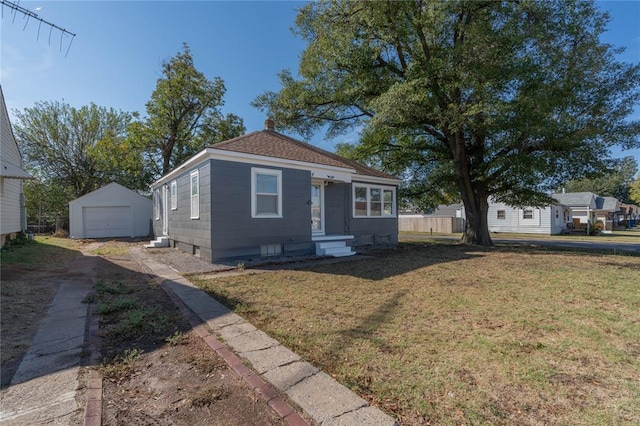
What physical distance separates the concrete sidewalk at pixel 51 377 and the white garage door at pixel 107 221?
1817 centimetres

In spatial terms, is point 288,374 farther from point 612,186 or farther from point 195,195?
point 612,186

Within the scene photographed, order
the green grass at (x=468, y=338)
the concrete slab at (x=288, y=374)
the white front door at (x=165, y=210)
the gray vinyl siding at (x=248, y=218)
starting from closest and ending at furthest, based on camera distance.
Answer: the green grass at (x=468, y=338) < the concrete slab at (x=288, y=374) < the gray vinyl siding at (x=248, y=218) < the white front door at (x=165, y=210)

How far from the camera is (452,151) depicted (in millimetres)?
13812

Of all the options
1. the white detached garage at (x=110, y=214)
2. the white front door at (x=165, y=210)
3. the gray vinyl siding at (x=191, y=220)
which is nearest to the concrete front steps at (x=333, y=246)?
the gray vinyl siding at (x=191, y=220)

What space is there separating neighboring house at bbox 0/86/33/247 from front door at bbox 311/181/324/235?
10.6m

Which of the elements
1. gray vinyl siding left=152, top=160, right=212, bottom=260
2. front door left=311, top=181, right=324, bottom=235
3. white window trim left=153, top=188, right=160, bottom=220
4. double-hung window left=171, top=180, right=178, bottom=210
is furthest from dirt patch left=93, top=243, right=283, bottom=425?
white window trim left=153, top=188, right=160, bottom=220

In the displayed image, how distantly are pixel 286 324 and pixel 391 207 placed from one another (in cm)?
1037

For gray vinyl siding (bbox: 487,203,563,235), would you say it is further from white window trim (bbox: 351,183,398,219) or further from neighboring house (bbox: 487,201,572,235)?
white window trim (bbox: 351,183,398,219)

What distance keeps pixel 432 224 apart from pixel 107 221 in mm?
26169

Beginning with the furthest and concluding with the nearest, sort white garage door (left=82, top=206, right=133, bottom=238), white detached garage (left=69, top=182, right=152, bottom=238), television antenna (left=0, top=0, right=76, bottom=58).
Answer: white garage door (left=82, top=206, right=133, bottom=238)
white detached garage (left=69, top=182, right=152, bottom=238)
television antenna (left=0, top=0, right=76, bottom=58)

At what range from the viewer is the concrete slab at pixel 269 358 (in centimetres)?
279

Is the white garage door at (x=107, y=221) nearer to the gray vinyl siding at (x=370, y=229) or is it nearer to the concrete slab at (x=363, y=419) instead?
the gray vinyl siding at (x=370, y=229)

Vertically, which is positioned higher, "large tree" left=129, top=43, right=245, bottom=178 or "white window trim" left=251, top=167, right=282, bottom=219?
"large tree" left=129, top=43, right=245, bottom=178

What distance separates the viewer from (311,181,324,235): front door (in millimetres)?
10906
